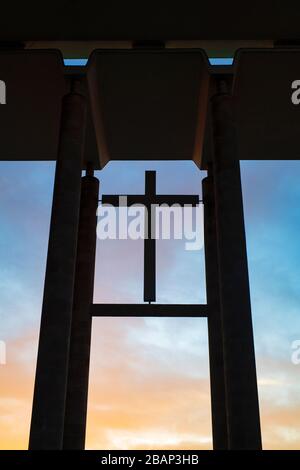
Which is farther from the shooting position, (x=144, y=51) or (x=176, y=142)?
(x=176, y=142)

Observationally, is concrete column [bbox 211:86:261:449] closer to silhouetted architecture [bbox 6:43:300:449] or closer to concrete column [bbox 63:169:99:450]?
silhouetted architecture [bbox 6:43:300:449]

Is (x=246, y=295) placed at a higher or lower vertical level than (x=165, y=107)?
lower

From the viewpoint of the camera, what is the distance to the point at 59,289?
810 inches

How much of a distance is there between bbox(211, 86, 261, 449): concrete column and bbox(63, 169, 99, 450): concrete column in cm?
957

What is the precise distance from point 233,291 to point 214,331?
322 inches

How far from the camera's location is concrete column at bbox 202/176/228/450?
26.9 meters

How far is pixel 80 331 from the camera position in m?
27.9

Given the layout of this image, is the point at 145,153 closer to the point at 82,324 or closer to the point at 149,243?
the point at 149,243

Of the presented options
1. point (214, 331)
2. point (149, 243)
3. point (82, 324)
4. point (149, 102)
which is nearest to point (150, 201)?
point (149, 243)

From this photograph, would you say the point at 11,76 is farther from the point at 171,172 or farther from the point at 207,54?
the point at 171,172

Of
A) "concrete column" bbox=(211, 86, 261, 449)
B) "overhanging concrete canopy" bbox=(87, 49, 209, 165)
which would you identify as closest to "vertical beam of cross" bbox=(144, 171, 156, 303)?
"overhanging concrete canopy" bbox=(87, 49, 209, 165)

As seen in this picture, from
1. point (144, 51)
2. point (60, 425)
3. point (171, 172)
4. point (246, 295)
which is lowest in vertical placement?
point (60, 425)
